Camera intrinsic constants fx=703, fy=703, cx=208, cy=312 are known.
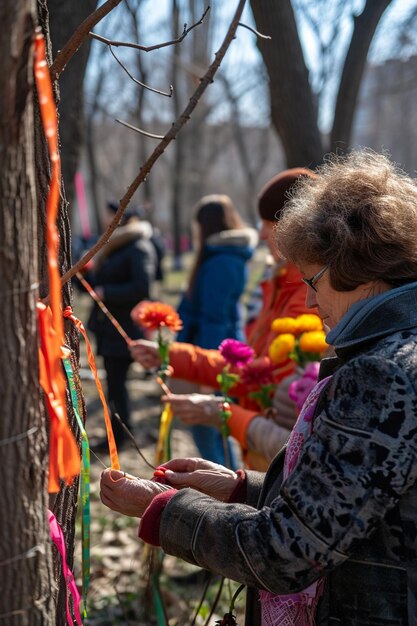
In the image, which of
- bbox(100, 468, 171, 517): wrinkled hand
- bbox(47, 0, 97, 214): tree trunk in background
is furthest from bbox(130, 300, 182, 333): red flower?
bbox(100, 468, 171, 517): wrinkled hand

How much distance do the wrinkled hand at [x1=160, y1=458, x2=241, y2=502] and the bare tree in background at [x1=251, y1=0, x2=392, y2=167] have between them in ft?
8.13

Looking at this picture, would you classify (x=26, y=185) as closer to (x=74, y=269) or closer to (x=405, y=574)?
(x=74, y=269)

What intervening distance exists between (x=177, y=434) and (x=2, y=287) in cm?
511

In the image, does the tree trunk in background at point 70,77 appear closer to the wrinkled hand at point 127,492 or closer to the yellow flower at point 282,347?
the yellow flower at point 282,347

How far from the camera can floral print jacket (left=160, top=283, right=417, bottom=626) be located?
1.28 m

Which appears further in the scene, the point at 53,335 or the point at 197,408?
the point at 197,408

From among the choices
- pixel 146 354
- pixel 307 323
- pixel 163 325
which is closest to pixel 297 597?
pixel 307 323

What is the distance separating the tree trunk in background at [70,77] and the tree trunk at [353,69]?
148 centimetres

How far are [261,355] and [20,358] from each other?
1999 millimetres

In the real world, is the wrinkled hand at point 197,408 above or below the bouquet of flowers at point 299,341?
below

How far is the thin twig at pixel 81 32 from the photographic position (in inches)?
57.7

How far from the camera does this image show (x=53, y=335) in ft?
4.20

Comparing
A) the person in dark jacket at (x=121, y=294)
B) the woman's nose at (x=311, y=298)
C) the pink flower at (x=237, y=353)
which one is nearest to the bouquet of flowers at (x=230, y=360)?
the pink flower at (x=237, y=353)

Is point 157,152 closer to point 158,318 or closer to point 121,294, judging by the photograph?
point 158,318
